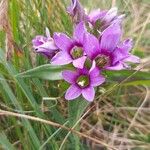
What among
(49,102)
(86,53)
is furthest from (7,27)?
(86,53)

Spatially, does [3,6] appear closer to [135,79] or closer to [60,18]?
[60,18]

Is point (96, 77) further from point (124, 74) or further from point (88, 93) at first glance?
point (124, 74)

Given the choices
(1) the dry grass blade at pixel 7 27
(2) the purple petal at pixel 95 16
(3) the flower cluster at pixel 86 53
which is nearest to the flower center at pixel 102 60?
(3) the flower cluster at pixel 86 53

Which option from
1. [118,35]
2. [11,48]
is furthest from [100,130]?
[118,35]

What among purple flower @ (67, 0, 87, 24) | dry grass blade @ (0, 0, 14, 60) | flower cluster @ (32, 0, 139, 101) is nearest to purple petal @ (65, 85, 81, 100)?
flower cluster @ (32, 0, 139, 101)

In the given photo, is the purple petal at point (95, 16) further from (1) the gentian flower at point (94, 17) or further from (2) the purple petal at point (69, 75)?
(2) the purple petal at point (69, 75)

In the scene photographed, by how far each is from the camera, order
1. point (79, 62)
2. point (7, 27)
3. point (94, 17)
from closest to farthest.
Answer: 1. point (79, 62)
2. point (94, 17)
3. point (7, 27)
